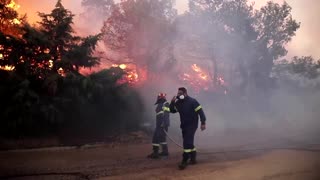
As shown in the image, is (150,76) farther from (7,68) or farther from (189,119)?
(189,119)

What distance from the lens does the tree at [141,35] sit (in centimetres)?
2200

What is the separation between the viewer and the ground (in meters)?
8.26

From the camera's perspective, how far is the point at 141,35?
72.4 ft

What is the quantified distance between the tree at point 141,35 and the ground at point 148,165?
9.88m

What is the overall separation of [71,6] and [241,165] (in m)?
29.9

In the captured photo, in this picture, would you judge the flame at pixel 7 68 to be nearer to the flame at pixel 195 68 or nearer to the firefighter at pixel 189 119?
the firefighter at pixel 189 119

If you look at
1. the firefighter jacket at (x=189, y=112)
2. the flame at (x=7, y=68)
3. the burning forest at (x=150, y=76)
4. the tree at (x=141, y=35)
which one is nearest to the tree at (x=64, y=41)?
the burning forest at (x=150, y=76)

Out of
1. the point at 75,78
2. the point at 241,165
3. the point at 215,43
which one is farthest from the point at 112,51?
the point at 241,165

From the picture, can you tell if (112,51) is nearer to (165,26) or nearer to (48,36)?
(165,26)

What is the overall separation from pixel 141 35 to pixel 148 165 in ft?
44.1

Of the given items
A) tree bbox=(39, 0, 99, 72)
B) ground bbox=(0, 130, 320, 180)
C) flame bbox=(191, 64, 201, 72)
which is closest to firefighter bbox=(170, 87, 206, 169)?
ground bbox=(0, 130, 320, 180)

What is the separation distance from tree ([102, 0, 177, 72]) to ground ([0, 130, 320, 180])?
9875 mm

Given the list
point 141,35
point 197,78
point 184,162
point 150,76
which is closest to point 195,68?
point 197,78

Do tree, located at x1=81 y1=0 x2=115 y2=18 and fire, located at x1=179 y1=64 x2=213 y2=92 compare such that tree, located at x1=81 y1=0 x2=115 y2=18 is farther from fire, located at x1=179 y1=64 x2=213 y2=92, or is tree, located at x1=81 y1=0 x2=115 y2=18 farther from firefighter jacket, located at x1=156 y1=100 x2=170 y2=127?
firefighter jacket, located at x1=156 y1=100 x2=170 y2=127
